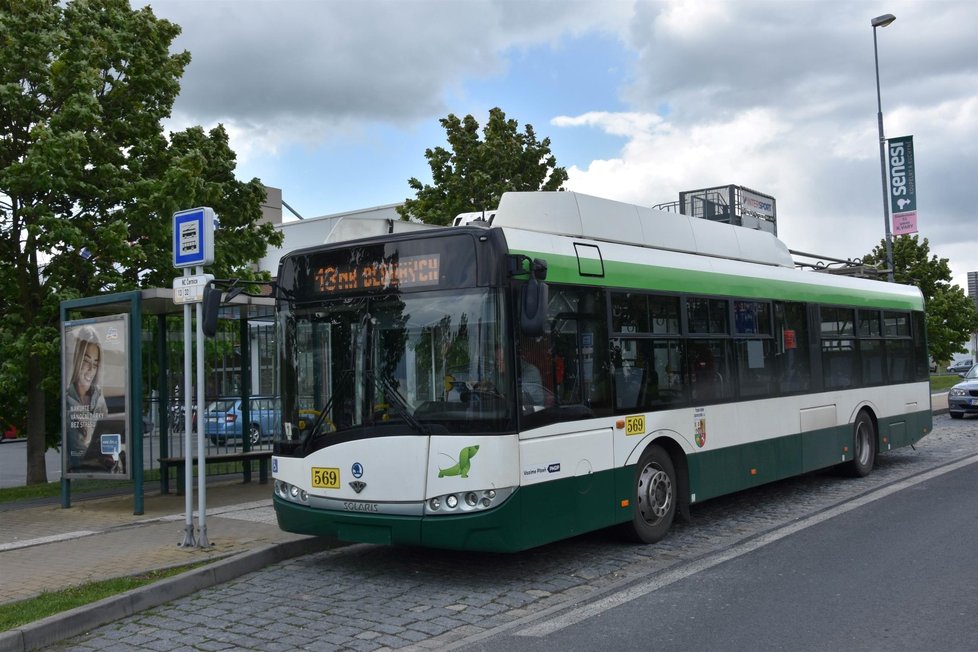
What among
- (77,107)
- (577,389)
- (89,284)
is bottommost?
(577,389)

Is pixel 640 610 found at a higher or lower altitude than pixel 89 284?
lower

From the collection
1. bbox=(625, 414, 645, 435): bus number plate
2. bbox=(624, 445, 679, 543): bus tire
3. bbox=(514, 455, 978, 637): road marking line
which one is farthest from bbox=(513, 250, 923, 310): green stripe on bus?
bbox=(514, 455, 978, 637): road marking line

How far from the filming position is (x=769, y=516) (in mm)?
10305

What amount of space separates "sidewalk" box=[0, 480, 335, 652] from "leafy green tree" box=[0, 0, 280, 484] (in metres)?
2.75

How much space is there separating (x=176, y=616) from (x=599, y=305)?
166 inches

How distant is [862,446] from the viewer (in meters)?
13.3

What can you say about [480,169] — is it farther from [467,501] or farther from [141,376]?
[467,501]

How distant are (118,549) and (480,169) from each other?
647 inches

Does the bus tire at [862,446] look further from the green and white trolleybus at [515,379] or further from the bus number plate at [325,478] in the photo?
the bus number plate at [325,478]

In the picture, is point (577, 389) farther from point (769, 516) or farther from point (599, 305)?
point (769, 516)

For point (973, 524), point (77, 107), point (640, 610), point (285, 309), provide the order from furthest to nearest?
point (77, 107) < point (973, 524) < point (285, 309) < point (640, 610)

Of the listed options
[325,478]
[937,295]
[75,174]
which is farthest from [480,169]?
[937,295]

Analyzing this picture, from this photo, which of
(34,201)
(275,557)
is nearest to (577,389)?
(275,557)

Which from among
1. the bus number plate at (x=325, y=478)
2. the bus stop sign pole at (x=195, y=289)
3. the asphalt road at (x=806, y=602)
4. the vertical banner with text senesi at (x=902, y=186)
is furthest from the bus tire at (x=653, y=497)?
the vertical banner with text senesi at (x=902, y=186)
